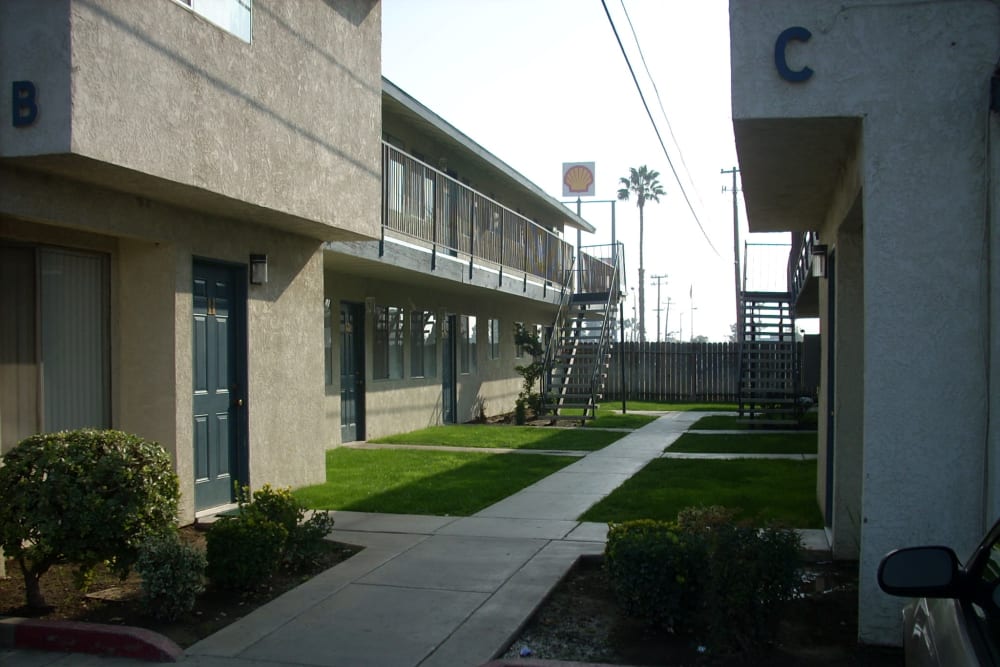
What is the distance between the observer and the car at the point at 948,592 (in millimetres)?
2549

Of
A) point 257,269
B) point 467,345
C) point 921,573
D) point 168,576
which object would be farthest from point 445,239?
point 921,573

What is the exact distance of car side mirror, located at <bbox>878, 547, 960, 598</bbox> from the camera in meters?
2.74

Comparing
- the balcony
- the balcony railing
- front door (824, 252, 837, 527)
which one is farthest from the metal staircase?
front door (824, 252, 837, 527)

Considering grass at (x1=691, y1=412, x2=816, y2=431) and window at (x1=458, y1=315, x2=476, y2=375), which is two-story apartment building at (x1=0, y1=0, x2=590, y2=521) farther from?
grass at (x1=691, y1=412, x2=816, y2=431)

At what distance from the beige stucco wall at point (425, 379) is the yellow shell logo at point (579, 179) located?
35.2 ft

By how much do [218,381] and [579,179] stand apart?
27.5 m

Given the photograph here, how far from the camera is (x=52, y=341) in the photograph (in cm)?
741

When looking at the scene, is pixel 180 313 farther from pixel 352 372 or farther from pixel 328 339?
pixel 352 372

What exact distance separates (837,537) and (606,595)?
210cm

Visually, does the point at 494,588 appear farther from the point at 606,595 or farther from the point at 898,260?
the point at 898,260

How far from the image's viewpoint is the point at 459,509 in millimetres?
9258

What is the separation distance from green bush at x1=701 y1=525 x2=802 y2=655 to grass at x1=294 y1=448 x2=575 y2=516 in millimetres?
4446

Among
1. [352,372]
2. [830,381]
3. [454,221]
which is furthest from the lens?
[352,372]

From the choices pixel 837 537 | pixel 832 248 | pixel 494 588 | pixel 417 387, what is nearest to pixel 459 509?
pixel 494 588
